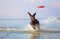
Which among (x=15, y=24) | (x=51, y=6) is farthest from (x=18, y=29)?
(x=51, y=6)

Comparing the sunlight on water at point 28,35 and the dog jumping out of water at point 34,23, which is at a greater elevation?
the dog jumping out of water at point 34,23

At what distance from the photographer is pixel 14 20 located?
158 centimetres

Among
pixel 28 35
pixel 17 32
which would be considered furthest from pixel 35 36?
pixel 17 32

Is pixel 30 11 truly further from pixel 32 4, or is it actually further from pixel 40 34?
pixel 40 34

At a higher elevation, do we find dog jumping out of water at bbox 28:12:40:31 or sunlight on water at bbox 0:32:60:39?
dog jumping out of water at bbox 28:12:40:31

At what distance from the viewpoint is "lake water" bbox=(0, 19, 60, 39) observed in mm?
1538

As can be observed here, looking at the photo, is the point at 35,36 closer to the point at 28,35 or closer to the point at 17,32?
the point at 28,35

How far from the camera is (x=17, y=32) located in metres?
1.57

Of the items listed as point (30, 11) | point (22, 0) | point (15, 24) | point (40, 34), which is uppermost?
point (22, 0)

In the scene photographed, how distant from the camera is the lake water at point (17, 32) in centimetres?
154

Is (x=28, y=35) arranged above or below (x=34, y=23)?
below

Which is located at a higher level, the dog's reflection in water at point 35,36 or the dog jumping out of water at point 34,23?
the dog jumping out of water at point 34,23

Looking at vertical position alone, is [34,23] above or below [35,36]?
above

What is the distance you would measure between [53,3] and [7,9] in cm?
47
